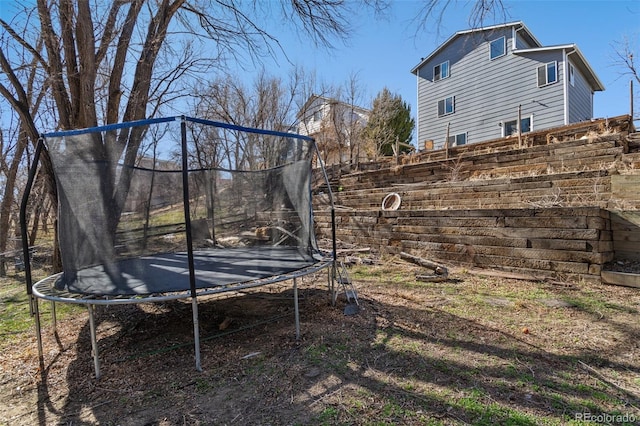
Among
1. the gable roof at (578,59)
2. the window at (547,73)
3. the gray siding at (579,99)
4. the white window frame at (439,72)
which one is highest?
the white window frame at (439,72)

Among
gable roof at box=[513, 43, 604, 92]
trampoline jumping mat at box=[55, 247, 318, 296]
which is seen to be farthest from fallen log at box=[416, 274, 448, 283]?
gable roof at box=[513, 43, 604, 92]

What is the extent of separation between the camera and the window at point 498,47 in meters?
12.2

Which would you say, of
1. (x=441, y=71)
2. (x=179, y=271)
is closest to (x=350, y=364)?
(x=179, y=271)

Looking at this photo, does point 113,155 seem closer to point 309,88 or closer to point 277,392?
point 277,392

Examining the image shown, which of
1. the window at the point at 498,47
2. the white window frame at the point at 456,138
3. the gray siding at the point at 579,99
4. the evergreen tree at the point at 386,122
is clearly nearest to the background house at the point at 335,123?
the evergreen tree at the point at 386,122

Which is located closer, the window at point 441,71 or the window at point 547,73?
the window at point 547,73

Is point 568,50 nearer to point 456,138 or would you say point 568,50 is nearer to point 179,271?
point 456,138

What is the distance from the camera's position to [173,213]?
3.30 metres

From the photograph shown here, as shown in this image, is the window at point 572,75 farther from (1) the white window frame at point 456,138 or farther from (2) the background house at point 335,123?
(2) the background house at point 335,123

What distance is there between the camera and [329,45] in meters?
5.05

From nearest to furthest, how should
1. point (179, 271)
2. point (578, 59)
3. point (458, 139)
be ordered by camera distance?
point (179, 271) → point (578, 59) → point (458, 139)

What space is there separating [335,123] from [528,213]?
12972 mm

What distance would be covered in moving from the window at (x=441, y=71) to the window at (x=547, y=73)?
11.8 feet

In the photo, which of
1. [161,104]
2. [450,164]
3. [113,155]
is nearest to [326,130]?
[450,164]
